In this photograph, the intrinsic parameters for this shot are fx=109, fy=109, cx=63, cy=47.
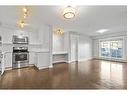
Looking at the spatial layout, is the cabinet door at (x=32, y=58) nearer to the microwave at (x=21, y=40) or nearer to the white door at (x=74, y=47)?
the microwave at (x=21, y=40)

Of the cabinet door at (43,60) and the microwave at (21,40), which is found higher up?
the microwave at (21,40)

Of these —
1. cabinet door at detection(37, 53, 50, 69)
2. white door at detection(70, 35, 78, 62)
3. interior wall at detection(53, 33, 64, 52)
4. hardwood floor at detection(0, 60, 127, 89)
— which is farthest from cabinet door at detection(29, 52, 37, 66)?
white door at detection(70, 35, 78, 62)

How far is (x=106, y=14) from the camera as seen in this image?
339cm

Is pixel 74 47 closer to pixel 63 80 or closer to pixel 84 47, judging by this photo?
pixel 84 47

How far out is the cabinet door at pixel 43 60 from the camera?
4356mm

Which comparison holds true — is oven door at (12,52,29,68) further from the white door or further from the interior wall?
the white door

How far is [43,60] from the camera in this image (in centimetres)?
451

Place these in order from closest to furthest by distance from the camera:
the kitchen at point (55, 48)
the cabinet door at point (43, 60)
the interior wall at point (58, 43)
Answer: the kitchen at point (55, 48)
the cabinet door at point (43, 60)
the interior wall at point (58, 43)

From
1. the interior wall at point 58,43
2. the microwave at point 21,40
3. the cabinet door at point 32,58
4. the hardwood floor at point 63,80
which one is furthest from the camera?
the interior wall at point 58,43

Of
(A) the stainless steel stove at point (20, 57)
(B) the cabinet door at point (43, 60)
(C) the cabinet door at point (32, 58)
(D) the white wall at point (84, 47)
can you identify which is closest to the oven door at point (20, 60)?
(A) the stainless steel stove at point (20, 57)

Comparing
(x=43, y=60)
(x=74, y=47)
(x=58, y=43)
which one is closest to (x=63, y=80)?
(x=43, y=60)
